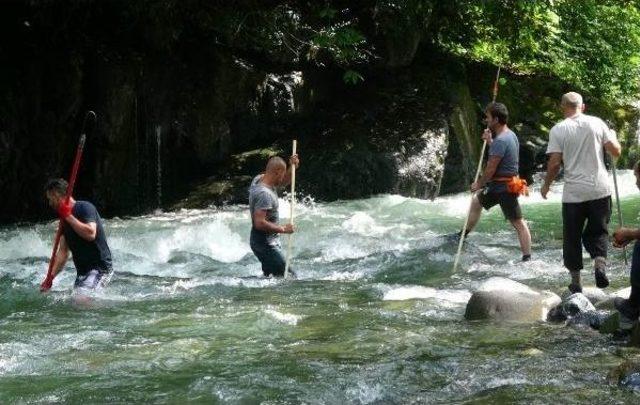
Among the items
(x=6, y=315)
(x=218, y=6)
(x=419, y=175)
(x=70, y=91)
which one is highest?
(x=218, y=6)

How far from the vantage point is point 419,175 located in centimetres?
1720

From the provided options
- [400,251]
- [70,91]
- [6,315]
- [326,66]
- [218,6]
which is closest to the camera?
[6,315]

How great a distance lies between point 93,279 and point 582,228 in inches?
192

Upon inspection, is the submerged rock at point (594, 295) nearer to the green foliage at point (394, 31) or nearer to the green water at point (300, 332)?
the green water at point (300, 332)

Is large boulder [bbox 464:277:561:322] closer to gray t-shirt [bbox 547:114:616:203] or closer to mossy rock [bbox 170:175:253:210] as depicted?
gray t-shirt [bbox 547:114:616:203]

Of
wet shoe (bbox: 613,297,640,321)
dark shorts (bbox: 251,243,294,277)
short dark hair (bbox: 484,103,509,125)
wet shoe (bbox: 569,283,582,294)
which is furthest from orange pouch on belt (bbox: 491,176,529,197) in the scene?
wet shoe (bbox: 613,297,640,321)

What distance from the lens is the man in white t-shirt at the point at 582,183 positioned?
7.82 m

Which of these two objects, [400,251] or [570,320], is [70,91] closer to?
[400,251]

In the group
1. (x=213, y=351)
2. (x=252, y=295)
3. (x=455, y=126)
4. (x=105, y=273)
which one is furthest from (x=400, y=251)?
(x=455, y=126)

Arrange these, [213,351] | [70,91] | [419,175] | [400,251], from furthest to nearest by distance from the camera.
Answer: [419,175]
[70,91]
[400,251]
[213,351]

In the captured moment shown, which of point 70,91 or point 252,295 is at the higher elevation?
point 70,91

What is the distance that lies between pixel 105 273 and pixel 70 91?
7661 mm

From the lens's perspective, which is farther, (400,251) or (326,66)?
(326,66)

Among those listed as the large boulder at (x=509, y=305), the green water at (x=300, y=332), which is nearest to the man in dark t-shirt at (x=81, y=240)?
the green water at (x=300, y=332)
